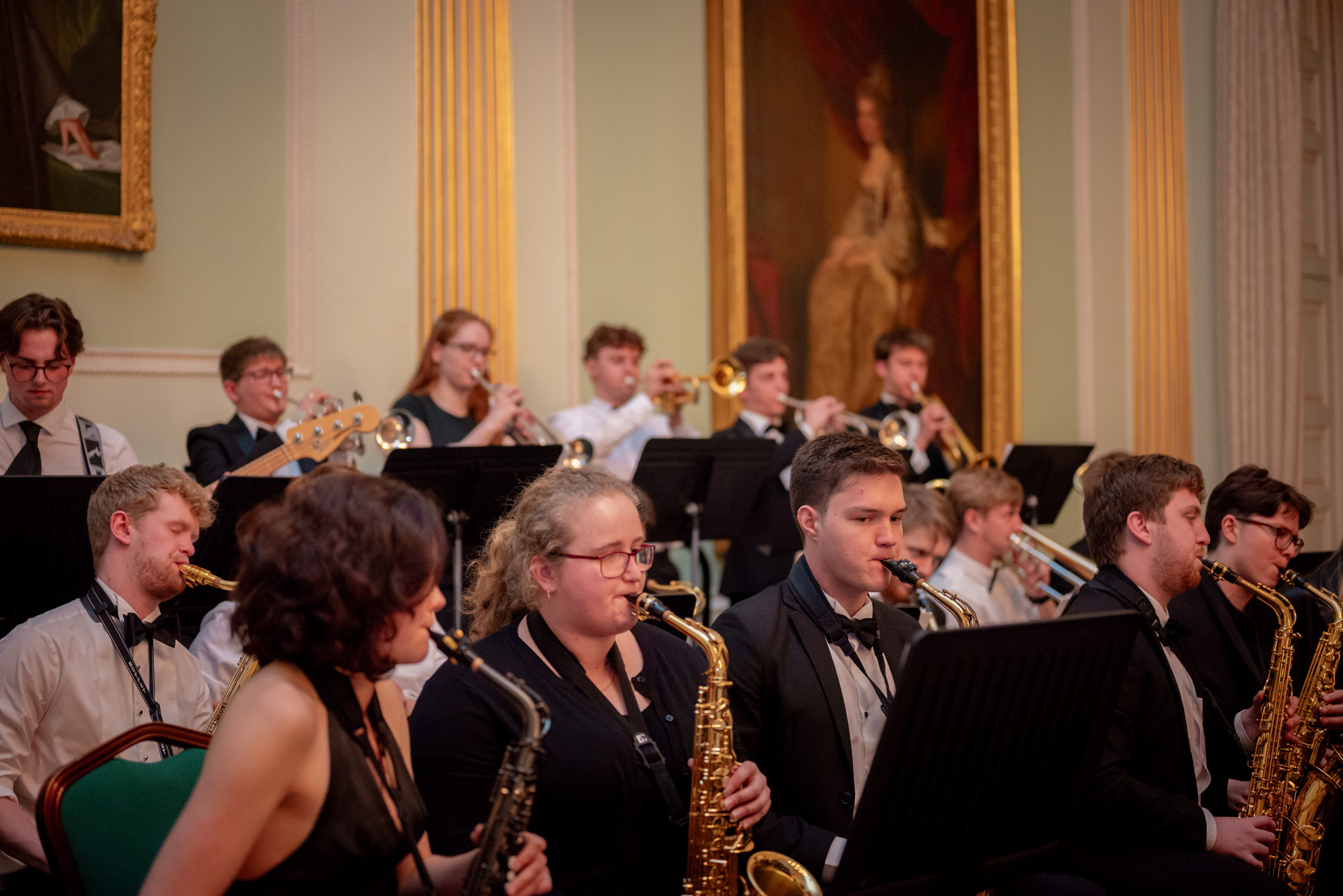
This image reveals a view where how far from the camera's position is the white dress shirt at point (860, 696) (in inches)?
108

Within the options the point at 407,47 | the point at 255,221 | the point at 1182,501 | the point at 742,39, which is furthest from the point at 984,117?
the point at 1182,501

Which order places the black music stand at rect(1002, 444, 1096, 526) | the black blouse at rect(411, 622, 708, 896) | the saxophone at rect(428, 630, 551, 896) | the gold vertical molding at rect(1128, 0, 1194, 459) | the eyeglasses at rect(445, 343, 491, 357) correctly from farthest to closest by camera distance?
1. the gold vertical molding at rect(1128, 0, 1194, 459)
2. the black music stand at rect(1002, 444, 1096, 526)
3. the eyeglasses at rect(445, 343, 491, 357)
4. the black blouse at rect(411, 622, 708, 896)
5. the saxophone at rect(428, 630, 551, 896)

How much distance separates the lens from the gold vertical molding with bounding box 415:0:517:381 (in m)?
6.05

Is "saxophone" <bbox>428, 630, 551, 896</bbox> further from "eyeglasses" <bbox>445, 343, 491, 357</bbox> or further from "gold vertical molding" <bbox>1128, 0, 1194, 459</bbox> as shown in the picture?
"gold vertical molding" <bbox>1128, 0, 1194, 459</bbox>

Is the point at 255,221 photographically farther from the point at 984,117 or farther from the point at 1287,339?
the point at 1287,339

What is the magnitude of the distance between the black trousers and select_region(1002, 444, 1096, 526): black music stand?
341 cm

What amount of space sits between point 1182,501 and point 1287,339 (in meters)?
6.10

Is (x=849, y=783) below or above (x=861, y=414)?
below

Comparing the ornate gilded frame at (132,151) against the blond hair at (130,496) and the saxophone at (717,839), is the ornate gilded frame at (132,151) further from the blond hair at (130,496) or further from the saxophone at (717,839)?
the saxophone at (717,839)

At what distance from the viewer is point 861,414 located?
6906 millimetres

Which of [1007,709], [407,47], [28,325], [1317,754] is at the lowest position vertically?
[1317,754]

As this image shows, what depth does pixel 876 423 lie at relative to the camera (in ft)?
21.5

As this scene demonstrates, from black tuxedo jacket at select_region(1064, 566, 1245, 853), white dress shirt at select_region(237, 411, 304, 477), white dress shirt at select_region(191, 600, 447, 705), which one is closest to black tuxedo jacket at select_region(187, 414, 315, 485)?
white dress shirt at select_region(237, 411, 304, 477)

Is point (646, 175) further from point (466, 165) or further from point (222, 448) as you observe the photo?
point (222, 448)
